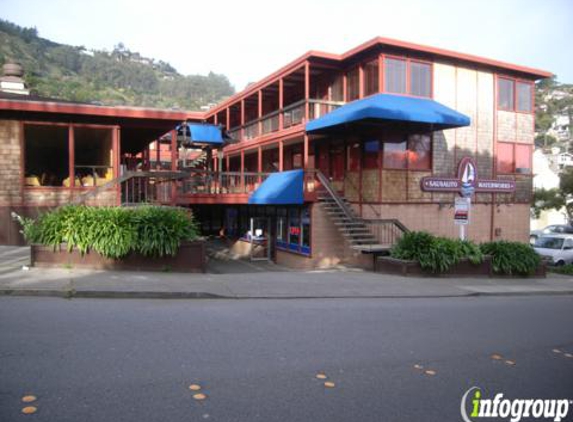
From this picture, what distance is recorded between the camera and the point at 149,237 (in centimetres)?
1173

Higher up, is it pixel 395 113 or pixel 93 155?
pixel 395 113

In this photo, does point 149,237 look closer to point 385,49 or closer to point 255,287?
point 255,287

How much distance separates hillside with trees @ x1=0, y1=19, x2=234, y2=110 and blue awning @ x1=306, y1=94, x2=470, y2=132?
252 ft

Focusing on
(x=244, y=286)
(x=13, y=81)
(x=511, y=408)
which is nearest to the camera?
(x=511, y=408)

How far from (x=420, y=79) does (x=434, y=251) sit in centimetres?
810

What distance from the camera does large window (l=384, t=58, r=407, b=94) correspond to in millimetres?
18391

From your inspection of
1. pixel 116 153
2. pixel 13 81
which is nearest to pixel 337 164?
pixel 116 153

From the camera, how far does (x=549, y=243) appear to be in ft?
75.0

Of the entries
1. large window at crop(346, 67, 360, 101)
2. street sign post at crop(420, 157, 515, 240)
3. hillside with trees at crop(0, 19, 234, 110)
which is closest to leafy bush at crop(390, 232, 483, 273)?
street sign post at crop(420, 157, 515, 240)

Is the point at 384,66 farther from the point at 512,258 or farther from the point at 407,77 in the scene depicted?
the point at 512,258

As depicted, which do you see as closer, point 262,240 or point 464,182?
point 464,182

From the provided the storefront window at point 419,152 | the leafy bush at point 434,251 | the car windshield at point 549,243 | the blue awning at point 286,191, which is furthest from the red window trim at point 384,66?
the car windshield at point 549,243

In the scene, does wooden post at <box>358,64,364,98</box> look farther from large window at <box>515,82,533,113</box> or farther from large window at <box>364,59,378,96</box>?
large window at <box>515,82,533,113</box>

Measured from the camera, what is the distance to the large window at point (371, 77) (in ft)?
61.0
